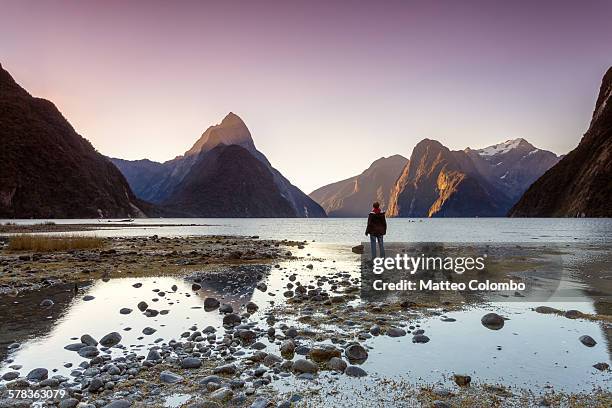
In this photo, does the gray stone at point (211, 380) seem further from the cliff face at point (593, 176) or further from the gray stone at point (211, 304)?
the cliff face at point (593, 176)

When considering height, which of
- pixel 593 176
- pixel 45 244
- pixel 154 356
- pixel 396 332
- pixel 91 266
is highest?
pixel 593 176

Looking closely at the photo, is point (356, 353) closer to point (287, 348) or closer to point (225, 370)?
point (287, 348)

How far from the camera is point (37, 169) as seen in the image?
554 ft

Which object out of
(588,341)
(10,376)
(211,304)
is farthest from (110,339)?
(588,341)

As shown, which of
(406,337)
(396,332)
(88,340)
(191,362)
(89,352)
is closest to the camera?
(191,362)

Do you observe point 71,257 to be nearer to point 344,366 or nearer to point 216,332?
point 216,332

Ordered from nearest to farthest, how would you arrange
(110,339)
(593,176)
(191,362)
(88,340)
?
(191,362)
(88,340)
(110,339)
(593,176)

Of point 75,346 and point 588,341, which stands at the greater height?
point 588,341

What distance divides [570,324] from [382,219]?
42.9 ft

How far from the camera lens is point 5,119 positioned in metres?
171

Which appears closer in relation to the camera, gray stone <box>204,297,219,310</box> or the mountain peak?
gray stone <box>204,297,219,310</box>

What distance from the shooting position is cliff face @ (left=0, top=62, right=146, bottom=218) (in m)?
158

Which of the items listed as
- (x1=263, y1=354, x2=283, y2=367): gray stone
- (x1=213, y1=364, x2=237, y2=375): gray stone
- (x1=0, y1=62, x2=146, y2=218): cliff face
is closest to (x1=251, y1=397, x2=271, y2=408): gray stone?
(x1=213, y1=364, x2=237, y2=375): gray stone

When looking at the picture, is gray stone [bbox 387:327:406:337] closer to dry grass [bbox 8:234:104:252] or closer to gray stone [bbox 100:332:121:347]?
gray stone [bbox 100:332:121:347]
